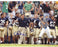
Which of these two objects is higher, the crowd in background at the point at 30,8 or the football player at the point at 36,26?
the crowd in background at the point at 30,8

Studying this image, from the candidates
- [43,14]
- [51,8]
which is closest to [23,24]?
[43,14]

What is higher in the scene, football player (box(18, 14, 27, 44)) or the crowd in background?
the crowd in background

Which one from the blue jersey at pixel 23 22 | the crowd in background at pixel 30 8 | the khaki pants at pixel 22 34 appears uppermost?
the crowd in background at pixel 30 8

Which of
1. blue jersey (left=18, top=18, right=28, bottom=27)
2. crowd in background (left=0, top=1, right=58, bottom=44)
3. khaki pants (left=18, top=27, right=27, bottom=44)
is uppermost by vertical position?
crowd in background (left=0, top=1, right=58, bottom=44)

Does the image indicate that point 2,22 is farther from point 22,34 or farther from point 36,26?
point 36,26

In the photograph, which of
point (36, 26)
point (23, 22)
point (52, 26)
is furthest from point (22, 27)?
point (52, 26)

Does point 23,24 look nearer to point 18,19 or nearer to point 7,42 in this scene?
point 18,19

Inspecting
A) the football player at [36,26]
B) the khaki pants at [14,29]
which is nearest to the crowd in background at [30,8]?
the football player at [36,26]

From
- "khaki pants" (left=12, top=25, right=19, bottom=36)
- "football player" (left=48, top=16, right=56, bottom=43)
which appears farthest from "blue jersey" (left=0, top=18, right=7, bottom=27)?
"football player" (left=48, top=16, right=56, bottom=43)

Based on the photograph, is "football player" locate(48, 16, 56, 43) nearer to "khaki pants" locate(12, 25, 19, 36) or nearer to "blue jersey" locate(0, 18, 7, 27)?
"khaki pants" locate(12, 25, 19, 36)

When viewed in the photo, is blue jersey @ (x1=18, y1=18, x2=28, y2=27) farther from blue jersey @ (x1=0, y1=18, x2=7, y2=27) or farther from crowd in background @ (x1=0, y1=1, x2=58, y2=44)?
blue jersey @ (x1=0, y1=18, x2=7, y2=27)

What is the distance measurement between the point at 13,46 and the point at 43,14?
1.07 meters

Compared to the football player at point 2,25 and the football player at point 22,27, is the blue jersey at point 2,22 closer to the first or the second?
the football player at point 2,25

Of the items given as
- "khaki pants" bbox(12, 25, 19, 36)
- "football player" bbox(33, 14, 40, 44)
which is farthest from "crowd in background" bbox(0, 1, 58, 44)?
"khaki pants" bbox(12, 25, 19, 36)
